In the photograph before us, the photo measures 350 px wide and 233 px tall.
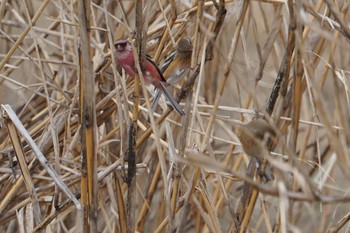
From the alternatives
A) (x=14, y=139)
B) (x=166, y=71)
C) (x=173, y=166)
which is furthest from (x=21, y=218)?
(x=166, y=71)

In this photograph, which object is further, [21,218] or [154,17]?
[154,17]

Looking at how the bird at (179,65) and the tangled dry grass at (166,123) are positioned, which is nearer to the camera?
the tangled dry grass at (166,123)

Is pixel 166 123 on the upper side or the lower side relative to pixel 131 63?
lower

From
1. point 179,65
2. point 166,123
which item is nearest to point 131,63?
point 179,65

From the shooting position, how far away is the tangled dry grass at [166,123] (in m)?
0.80

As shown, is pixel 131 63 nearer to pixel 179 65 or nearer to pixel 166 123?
pixel 179 65

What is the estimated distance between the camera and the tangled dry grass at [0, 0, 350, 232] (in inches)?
31.5

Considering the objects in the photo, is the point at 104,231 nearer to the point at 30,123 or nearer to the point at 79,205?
the point at 30,123

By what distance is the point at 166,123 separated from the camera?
106cm

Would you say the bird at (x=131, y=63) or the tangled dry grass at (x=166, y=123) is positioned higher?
the bird at (x=131, y=63)

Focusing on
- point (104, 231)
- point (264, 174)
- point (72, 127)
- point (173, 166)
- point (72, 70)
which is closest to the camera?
point (264, 174)

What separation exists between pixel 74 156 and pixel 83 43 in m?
0.58

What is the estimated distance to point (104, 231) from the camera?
1.46m

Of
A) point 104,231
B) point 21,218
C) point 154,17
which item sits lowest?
point 104,231
